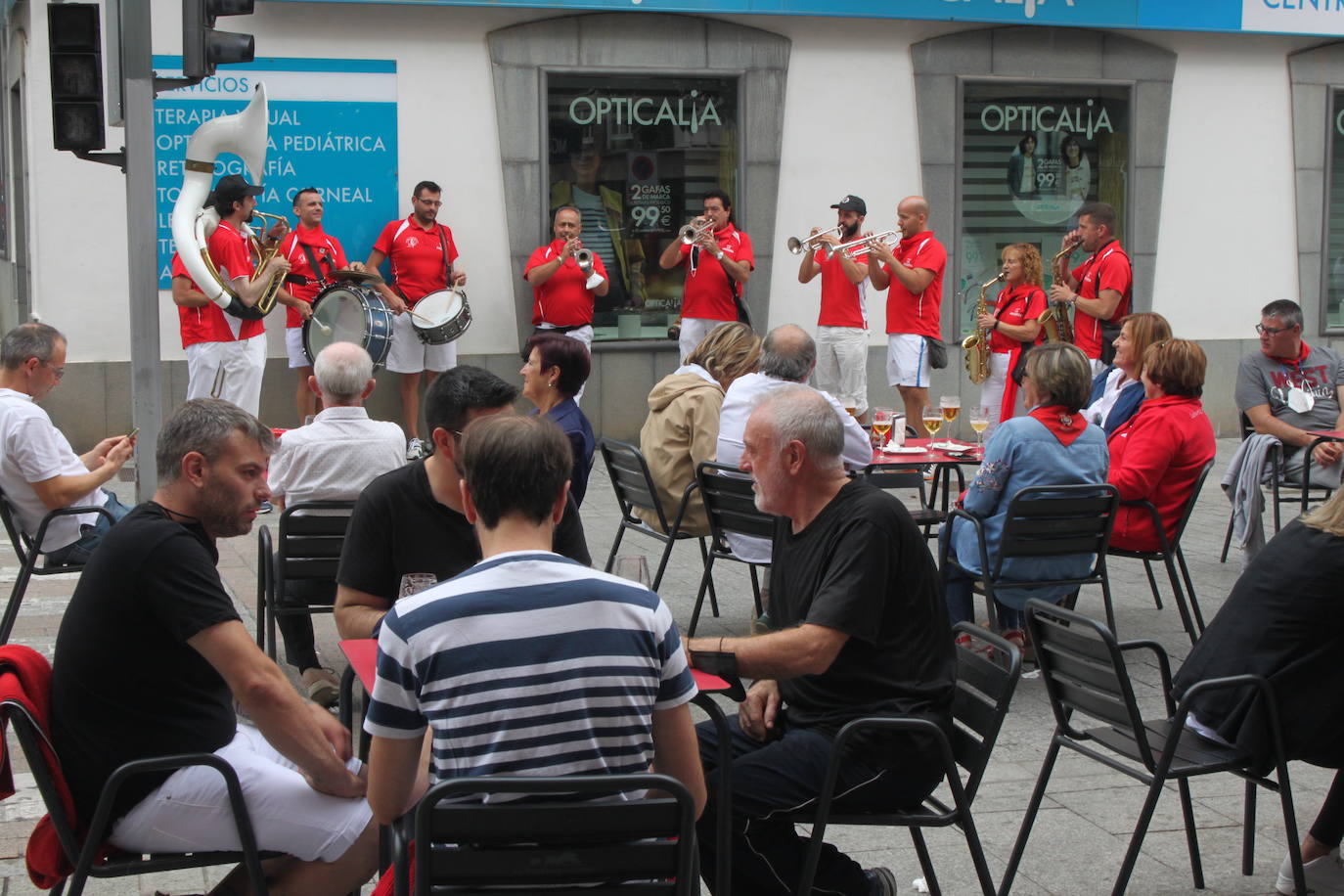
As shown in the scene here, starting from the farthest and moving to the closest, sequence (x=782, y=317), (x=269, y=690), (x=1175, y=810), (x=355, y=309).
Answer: (x=782, y=317)
(x=355, y=309)
(x=1175, y=810)
(x=269, y=690)

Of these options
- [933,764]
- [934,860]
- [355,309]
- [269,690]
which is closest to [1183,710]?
[933,764]

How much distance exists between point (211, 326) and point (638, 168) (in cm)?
403

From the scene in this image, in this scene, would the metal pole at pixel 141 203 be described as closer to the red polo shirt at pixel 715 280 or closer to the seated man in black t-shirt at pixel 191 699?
the seated man in black t-shirt at pixel 191 699

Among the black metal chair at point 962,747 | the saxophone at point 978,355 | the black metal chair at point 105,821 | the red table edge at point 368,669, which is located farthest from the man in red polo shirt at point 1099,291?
the black metal chair at point 105,821

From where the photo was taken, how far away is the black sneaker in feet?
12.1

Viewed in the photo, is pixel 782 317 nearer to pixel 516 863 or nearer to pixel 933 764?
pixel 933 764

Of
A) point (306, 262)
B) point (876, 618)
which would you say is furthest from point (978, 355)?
point (876, 618)

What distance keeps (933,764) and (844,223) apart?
925 centimetres

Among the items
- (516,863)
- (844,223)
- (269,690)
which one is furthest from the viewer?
(844,223)

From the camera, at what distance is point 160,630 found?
3.18 m

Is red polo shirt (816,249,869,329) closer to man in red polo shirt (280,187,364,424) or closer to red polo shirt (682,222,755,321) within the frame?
red polo shirt (682,222,755,321)

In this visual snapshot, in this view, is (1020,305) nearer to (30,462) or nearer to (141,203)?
(141,203)

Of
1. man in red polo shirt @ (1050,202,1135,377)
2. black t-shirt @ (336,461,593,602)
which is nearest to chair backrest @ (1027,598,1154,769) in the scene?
black t-shirt @ (336,461,593,602)

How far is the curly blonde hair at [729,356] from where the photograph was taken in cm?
720
